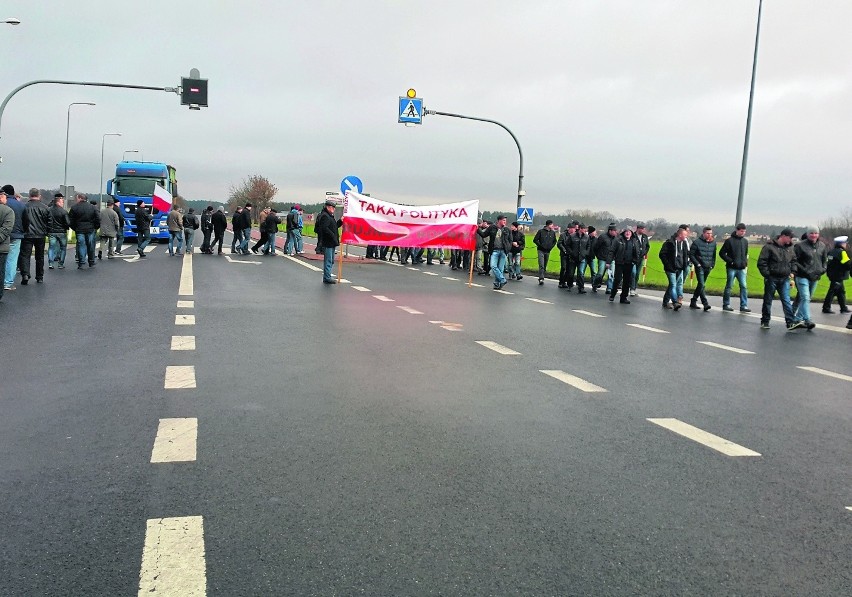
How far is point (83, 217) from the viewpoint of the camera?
21.4 m

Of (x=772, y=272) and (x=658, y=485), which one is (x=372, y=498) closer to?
(x=658, y=485)

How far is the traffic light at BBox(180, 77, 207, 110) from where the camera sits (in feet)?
92.5

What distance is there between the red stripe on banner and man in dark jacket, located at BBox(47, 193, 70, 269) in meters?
6.96

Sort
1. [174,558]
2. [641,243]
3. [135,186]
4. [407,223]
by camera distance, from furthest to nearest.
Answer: [135,186] < [407,223] < [641,243] < [174,558]

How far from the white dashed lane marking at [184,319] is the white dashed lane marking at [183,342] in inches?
55.8

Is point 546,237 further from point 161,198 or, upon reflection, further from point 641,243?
point 161,198

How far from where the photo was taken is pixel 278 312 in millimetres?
13227

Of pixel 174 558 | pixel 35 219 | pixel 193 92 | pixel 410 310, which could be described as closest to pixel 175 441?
pixel 174 558

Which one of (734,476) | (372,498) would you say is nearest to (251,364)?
(372,498)

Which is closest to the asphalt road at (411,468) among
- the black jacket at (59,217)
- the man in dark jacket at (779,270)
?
the man in dark jacket at (779,270)

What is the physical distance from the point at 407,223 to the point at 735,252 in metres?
8.70

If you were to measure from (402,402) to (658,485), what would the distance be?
2.52 metres

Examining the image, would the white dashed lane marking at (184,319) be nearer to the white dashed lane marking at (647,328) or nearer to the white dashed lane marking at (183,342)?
the white dashed lane marking at (183,342)

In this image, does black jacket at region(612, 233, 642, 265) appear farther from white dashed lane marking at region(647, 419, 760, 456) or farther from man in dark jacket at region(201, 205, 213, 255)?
man in dark jacket at region(201, 205, 213, 255)
